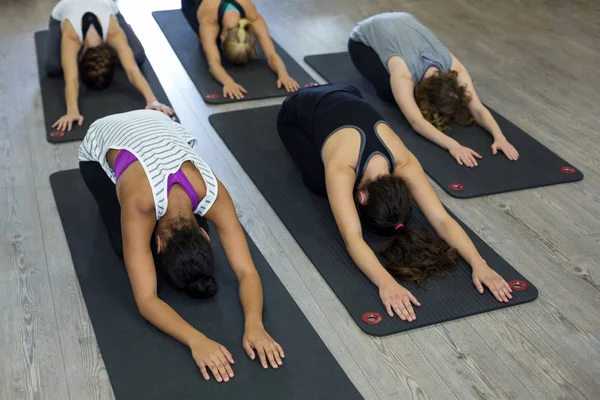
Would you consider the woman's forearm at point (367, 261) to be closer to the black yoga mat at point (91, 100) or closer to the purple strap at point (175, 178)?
the purple strap at point (175, 178)

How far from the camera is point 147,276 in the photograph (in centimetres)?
242

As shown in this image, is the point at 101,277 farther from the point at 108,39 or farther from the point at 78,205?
the point at 108,39

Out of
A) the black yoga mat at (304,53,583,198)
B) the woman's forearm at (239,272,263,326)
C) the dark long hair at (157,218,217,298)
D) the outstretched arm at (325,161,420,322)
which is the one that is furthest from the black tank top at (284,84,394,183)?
the dark long hair at (157,218,217,298)

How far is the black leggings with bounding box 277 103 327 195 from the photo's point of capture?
3.17m

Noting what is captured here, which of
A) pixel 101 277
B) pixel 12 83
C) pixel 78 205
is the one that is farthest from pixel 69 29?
pixel 101 277

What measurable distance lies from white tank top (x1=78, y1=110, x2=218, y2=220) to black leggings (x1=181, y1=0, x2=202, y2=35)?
1.79 m

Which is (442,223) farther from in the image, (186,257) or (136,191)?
(136,191)

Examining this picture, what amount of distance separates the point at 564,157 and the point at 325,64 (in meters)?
1.61

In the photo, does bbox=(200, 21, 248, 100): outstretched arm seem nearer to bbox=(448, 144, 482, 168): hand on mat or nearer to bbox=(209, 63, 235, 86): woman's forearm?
bbox=(209, 63, 235, 86): woman's forearm

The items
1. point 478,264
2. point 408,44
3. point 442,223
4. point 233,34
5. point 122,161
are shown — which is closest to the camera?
point 122,161

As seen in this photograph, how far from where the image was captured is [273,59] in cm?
435

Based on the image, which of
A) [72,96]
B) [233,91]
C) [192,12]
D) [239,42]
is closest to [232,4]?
[239,42]

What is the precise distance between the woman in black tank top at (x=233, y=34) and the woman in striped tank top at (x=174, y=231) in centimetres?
156

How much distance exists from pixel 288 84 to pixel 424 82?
832 mm
